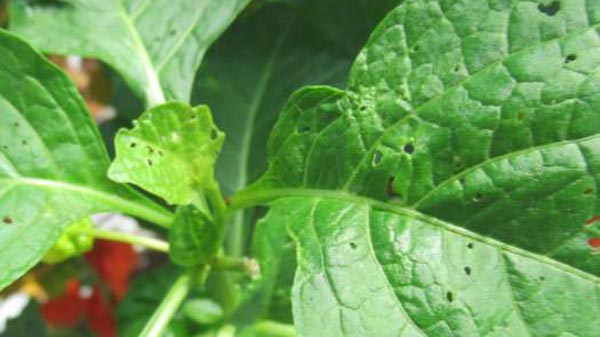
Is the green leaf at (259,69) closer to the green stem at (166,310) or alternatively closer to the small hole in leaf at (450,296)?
the green stem at (166,310)

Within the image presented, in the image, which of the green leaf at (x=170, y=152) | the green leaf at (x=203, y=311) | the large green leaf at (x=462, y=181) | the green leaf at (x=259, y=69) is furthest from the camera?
the green leaf at (x=259, y=69)

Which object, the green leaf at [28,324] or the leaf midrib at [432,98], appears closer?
the leaf midrib at [432,98]

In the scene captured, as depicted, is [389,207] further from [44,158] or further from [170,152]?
[44,158]

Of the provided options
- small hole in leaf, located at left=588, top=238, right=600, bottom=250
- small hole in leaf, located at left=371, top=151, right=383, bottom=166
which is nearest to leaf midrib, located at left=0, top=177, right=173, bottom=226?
small hole in leaf, located at left=371, top=151, right=383, bottom=166

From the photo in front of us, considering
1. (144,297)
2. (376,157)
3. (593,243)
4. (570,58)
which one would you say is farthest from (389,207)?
(144,297)

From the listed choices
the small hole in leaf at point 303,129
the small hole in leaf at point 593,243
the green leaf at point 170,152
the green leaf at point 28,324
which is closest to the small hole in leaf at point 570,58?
the small hole in leaf at point 593,243

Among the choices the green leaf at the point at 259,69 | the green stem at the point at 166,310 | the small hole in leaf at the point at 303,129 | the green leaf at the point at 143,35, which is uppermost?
the green leaf at the point at 259,69

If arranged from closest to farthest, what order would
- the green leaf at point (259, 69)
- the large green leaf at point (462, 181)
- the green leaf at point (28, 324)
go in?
the large green leaf at point (462, 181)
the green leaf at point (259, 69)
the green leaf at point (28, 324)

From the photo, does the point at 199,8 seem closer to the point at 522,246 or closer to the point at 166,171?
the point at 166,171
